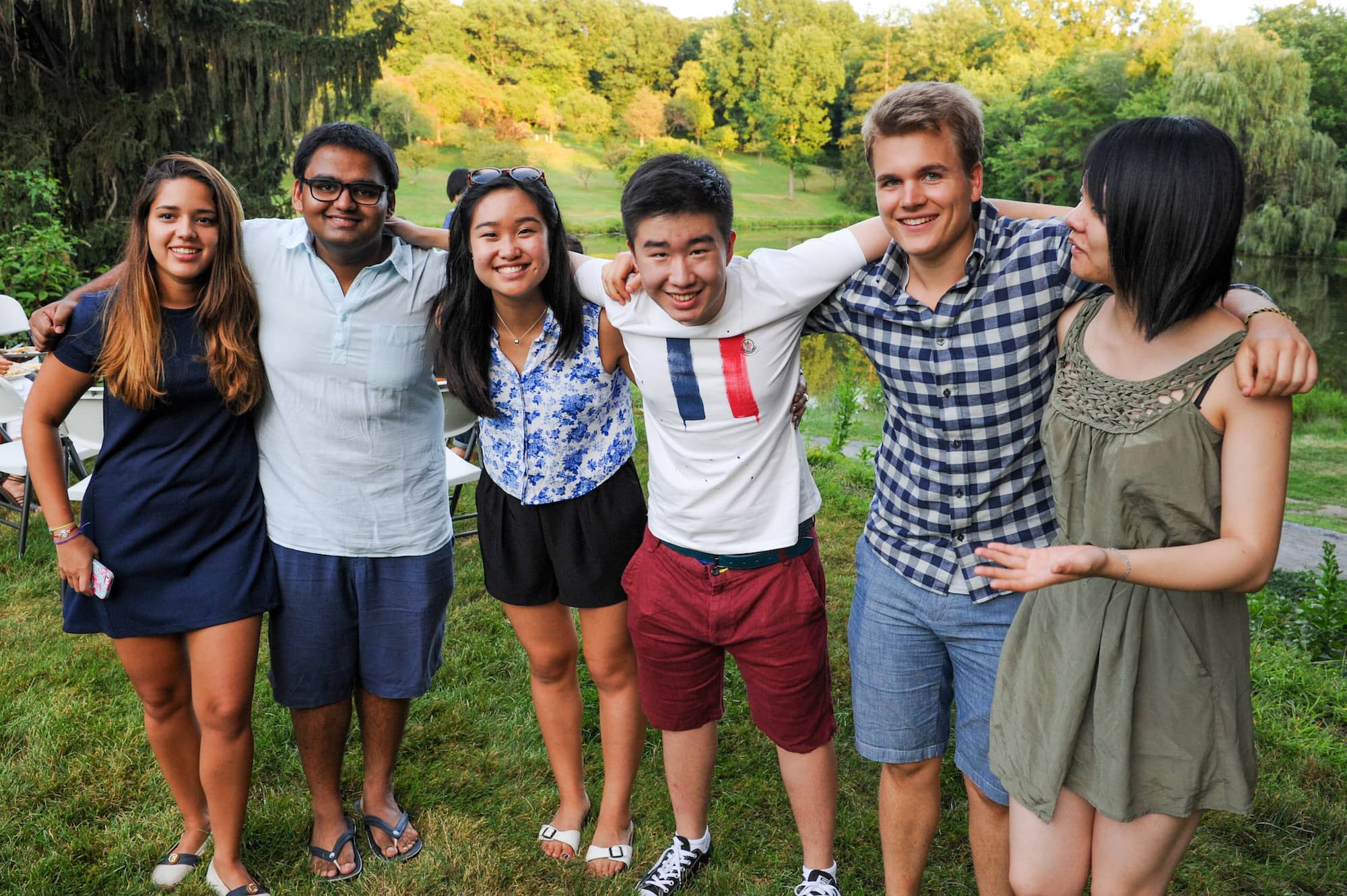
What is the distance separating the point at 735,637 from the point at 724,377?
630mm

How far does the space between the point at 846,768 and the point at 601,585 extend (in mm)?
1179

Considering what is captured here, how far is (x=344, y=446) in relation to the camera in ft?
7.72

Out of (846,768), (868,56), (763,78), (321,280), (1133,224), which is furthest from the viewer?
(868,56)

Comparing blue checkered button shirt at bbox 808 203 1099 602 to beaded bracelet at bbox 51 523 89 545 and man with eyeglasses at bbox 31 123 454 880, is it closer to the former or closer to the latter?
man with eyeglasses at bbox 31 123 454 880

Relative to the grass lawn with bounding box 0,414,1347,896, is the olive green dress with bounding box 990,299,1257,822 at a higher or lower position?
higher

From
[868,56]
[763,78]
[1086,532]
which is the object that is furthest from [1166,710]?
[868,56]

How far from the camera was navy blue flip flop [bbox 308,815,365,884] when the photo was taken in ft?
8.48

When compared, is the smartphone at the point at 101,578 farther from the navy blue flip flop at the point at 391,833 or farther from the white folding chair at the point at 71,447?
the white folding chair at the point at 71,447

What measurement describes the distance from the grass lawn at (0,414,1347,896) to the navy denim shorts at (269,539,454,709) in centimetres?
51

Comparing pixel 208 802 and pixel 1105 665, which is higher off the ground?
pixel 1105 665

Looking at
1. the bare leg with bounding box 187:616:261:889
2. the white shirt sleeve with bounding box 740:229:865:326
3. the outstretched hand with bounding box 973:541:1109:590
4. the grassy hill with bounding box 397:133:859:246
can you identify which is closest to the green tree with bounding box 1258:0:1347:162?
the grassy hill with bounding box 397:133:859:246

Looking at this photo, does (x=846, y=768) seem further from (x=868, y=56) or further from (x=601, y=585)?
(x=868, y=56)

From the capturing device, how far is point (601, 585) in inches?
97.4

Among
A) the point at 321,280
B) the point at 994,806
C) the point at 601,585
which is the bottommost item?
the point at 994,806
